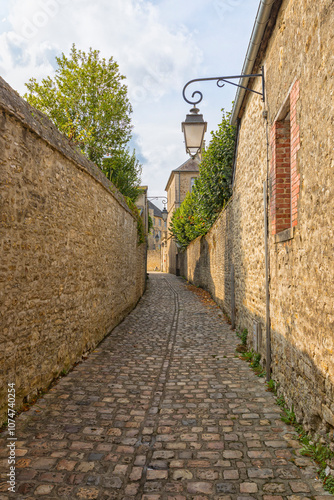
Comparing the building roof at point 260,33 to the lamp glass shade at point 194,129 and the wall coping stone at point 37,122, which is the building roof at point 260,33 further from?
the wall coping stone at point 37,122

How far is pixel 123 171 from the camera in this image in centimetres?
1338

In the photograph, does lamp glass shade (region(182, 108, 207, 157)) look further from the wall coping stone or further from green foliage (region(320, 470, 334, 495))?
green foliage (region(320, 470, 334, 495))

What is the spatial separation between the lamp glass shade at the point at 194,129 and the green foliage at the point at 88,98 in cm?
570

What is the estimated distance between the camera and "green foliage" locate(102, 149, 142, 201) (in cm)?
1227

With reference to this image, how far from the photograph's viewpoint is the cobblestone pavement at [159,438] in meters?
2.56

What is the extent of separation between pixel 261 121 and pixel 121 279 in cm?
591

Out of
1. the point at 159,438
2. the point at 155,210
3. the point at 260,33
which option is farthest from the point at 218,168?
the point at 155,210

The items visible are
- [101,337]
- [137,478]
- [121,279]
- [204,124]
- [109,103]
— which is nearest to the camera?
[137,478]

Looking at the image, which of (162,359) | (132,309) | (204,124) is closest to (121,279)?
(132,309)

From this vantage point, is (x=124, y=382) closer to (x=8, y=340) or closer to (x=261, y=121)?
(x=8, y=340)

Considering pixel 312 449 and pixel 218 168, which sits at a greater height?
pixel 218 168

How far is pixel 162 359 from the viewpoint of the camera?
607 centimetres

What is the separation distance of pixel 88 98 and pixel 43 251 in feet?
29.7

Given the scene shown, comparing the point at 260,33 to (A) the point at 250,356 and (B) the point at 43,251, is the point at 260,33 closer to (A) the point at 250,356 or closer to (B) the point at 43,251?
(B) the point at 43,251
